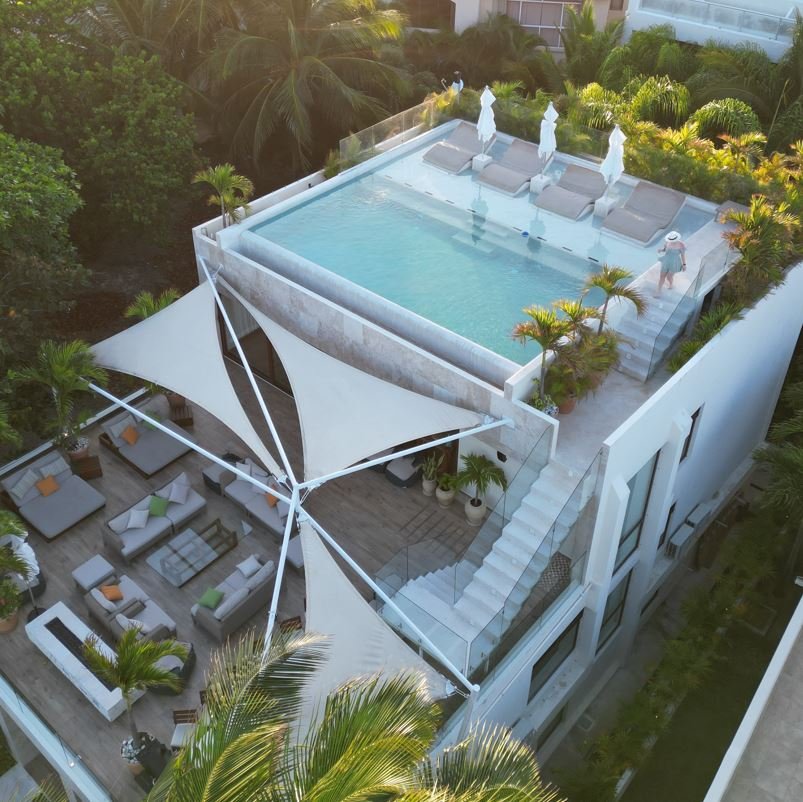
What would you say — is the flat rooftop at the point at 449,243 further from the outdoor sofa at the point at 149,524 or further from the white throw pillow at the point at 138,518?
the white throw pillow at the point at 138,518

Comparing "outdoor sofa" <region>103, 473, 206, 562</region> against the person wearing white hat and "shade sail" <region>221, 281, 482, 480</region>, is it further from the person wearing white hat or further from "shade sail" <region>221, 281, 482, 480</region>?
the person wearing white hat

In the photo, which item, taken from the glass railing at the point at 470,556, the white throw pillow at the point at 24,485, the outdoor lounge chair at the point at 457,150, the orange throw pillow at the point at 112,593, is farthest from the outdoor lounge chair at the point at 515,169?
the orange throw pillow at the point at 112,593

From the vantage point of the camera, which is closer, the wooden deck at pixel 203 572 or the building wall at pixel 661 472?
the wooden deck at pixel 203 572

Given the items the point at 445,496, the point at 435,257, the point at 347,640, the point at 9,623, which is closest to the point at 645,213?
the point at 435,257

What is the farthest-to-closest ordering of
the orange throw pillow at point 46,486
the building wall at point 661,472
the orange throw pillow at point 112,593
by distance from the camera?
the orange throw pillow at point 46,486, the orange throw pillow at point 112,593, the building wall at point 661,472

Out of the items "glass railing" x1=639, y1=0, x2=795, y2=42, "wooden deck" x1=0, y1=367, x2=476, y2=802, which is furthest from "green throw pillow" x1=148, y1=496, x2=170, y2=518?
"glass railing" x1=639, y1=0, x2=795, y2=42

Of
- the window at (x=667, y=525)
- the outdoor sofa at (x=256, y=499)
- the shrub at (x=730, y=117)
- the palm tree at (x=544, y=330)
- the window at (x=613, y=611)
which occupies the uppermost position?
the palm tree at (x=544, y=330)

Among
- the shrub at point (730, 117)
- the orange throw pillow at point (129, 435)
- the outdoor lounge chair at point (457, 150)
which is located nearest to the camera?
the orange throw pillow at point (129, 435)
